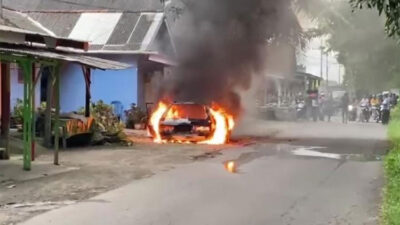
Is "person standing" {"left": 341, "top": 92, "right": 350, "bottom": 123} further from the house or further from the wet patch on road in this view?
the wet patch on road

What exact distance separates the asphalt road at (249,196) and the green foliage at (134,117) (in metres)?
9.37

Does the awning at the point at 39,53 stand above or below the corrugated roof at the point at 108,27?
below

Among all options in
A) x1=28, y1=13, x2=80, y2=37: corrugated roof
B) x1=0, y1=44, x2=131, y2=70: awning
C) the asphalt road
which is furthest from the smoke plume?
x1=0, y1=44, x2=131, y2=70: awning

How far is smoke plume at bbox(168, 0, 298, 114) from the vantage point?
2147 cm

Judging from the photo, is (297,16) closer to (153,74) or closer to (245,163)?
(153,74)

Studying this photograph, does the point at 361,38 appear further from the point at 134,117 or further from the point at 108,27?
the point at 134,117

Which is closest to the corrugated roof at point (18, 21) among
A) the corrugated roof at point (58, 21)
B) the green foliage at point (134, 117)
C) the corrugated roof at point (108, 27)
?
the green foliage at point (134, 117)

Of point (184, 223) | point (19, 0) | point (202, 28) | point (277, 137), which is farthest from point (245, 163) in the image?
point (19, 0)

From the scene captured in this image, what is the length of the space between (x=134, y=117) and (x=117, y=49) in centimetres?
284

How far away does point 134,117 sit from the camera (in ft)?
78.1

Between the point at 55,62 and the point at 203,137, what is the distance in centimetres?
709

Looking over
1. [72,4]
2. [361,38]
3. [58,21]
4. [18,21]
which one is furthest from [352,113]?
[18,21]

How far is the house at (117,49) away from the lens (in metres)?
24.8

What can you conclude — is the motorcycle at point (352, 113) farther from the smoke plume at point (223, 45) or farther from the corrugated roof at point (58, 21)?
the corrugated roof at point (58, 21)
